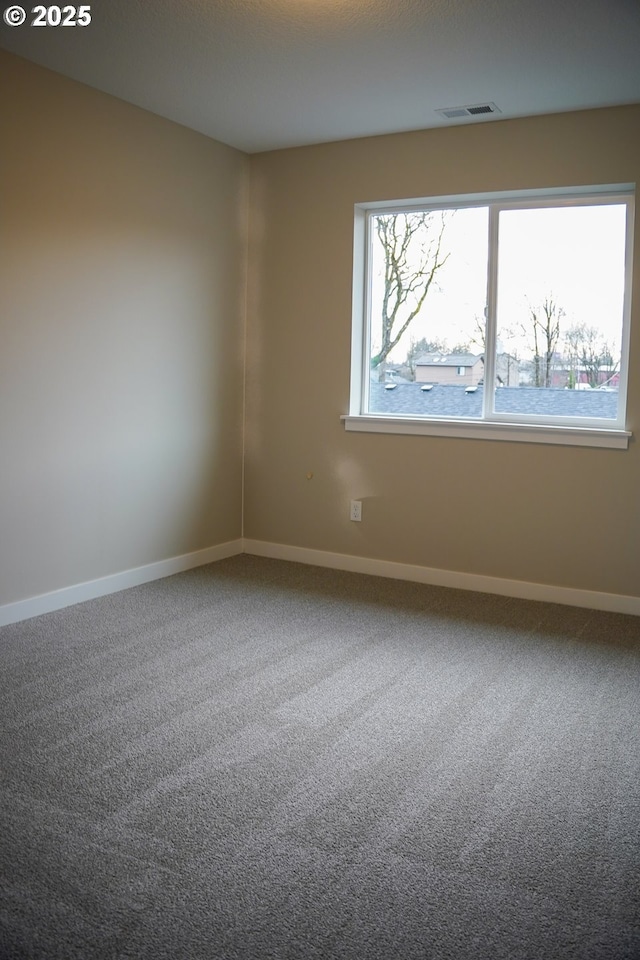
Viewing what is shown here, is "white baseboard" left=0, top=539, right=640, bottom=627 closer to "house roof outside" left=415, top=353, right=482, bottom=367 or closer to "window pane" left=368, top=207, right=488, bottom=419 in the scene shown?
"window pane" left=368, top=207, right=488, bottom=419

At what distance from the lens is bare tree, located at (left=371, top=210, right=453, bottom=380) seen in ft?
15.7

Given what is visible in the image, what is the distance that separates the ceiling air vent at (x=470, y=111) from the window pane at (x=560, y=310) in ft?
1.76

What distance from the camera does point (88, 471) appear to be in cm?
421

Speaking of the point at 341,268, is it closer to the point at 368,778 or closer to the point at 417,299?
the point at 417,299

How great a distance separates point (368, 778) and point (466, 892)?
579 mm

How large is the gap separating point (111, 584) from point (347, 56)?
8.86 feet

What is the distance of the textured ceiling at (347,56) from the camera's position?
3.09 meters

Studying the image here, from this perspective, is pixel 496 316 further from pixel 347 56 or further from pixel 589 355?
pixel 347 56

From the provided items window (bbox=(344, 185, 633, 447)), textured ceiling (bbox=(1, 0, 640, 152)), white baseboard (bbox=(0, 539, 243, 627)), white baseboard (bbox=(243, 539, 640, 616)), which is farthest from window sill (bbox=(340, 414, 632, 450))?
textured ceiling (bbox=(1, 0, 640, 152))

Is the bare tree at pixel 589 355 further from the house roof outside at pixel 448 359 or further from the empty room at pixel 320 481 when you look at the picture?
the house roof outside at pixel 448 359

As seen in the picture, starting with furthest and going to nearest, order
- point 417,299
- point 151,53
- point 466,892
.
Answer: point 417,299 < point 151,53 < point 466,892

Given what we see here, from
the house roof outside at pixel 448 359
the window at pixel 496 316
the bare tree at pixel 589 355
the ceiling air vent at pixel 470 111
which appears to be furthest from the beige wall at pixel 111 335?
the bare tree at pixel 589 355

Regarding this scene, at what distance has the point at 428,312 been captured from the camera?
483cm

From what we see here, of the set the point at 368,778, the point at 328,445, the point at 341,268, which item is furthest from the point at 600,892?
the point at 341,268
